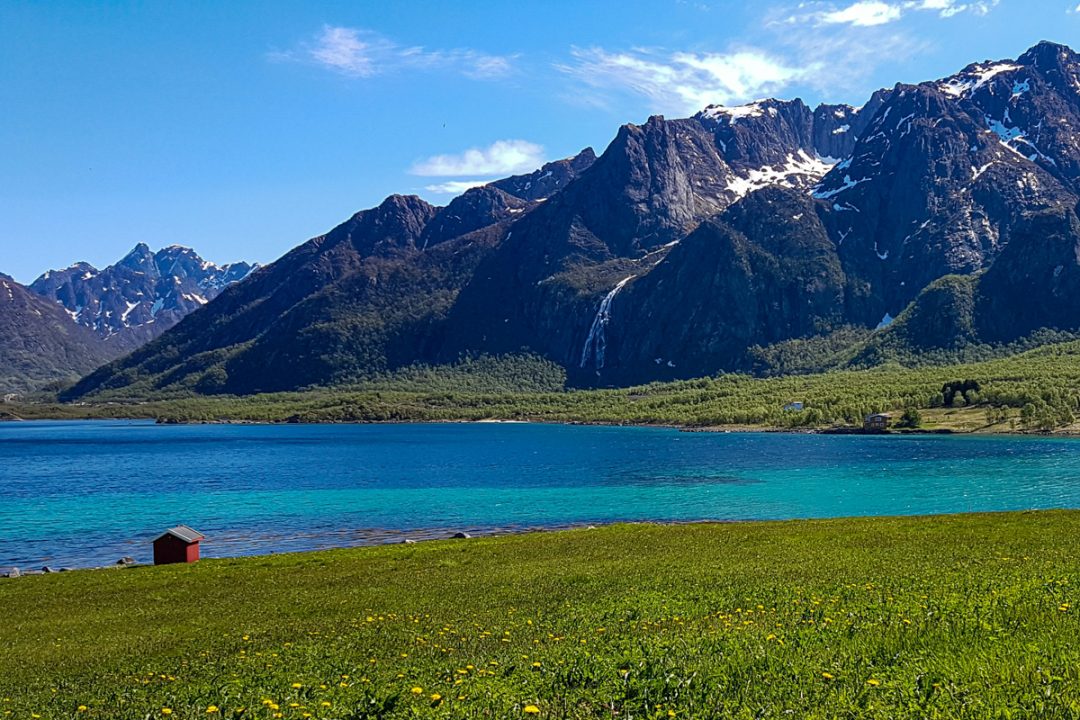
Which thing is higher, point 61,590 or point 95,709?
point 95,709

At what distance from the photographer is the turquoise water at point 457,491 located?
82625 millimetres

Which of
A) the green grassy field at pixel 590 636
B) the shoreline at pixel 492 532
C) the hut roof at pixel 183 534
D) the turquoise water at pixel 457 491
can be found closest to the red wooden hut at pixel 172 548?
the hut roof at pixel 183 534

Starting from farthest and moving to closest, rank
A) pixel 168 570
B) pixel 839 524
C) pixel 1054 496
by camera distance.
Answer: pixel 1054 496 < pixel 839 524 < pixel 168 570

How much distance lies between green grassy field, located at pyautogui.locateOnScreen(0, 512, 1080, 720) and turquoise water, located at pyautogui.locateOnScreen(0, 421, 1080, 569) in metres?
35.9

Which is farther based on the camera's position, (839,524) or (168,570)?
(839,524)

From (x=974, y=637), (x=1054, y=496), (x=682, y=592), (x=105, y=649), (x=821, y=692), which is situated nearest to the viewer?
(x=821, y=692)

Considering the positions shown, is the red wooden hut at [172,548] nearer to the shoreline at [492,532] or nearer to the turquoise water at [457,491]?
the shoreline at [492,532]

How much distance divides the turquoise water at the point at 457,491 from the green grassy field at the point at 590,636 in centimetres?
3585

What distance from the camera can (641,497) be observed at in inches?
4245

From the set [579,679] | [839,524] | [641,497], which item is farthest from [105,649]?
[641,497]

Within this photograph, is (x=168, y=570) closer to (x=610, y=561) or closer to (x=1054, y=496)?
(x=610, y=561)

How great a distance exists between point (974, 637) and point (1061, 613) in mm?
3533

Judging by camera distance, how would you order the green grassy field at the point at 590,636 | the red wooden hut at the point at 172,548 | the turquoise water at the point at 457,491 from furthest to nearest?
the turquoise water at the point at 457,491, the red wooden hut at the point at 172,548, the green grassy field at the point at 590,636

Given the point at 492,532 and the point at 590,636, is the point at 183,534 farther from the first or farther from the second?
the point at 590,636
